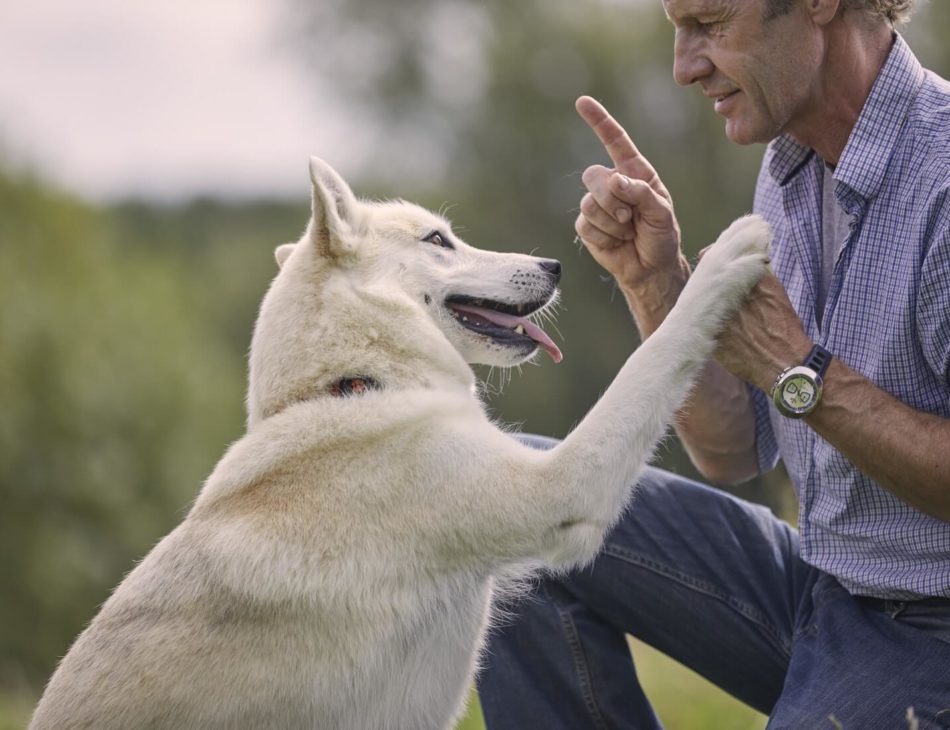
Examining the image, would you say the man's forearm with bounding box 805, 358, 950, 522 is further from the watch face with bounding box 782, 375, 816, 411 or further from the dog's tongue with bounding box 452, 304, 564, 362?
the dog's tongue with bounding box 452, 304, 564, 362

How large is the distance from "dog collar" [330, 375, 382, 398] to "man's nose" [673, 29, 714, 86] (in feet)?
4.19

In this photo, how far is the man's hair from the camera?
3.39m

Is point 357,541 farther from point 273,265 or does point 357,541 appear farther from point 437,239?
point 273,265

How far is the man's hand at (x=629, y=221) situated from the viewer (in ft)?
11.6

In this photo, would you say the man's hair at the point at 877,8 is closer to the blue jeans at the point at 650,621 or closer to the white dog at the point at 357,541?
the white dog at the point at 357,541

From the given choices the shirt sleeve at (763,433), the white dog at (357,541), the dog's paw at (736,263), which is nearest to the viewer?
A: the white dog at (357,541)

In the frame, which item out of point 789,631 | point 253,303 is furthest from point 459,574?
point 253,303

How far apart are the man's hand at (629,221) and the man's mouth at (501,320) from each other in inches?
11.0

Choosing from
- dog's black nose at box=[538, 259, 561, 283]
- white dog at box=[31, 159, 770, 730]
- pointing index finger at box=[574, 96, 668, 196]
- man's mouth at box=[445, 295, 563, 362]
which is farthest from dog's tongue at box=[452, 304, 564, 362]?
pointing index finger at box=[574, 96, 668, 196]

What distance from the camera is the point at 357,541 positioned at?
3014 millimetres

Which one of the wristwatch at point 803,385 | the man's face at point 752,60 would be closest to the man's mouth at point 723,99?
the man's face at point 752,60

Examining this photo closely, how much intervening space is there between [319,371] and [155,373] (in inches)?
871

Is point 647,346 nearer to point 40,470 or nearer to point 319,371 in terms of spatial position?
point 319,371

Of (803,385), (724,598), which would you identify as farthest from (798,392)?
(724,598)
